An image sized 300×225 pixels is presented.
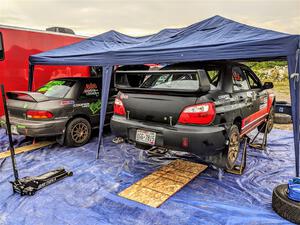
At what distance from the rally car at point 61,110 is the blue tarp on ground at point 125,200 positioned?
1.70ft

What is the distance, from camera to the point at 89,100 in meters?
5.54

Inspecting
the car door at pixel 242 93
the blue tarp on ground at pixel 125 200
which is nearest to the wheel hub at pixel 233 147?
the blue tarp on ground at pixel 125 200

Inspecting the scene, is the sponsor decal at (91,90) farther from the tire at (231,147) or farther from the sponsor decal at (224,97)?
the tire at (231,147)

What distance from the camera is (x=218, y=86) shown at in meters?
3.62

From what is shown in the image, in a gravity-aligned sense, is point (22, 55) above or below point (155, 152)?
above

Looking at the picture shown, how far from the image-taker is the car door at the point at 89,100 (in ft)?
17.6

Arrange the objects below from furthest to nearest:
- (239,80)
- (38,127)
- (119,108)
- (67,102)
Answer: (67,102), (38,127), (239,80), (119,108)

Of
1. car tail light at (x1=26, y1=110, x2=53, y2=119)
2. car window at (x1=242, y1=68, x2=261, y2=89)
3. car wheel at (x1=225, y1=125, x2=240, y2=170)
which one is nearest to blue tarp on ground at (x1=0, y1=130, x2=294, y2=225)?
car wheel at (x1=225, y1=125, x2=240, y2=170)

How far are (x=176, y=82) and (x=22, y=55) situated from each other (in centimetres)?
540

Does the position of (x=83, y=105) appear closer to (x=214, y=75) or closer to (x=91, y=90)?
(x=91, y=90)

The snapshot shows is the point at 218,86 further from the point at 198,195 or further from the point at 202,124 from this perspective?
the point at 198,195

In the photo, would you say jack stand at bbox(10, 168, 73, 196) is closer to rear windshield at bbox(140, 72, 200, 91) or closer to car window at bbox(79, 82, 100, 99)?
rear windshield at bbox(140, 72, 200, 91)

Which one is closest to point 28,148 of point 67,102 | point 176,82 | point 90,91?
point 67,102

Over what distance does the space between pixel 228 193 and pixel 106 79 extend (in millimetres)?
2787
